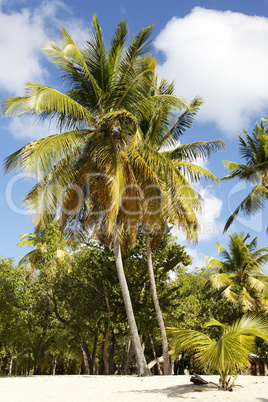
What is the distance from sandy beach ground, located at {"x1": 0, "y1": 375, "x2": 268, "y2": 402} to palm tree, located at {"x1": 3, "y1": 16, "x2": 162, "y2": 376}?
2411 millimetres

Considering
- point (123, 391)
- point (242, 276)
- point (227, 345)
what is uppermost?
point (242, 276)

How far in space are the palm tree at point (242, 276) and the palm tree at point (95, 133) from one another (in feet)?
36.6

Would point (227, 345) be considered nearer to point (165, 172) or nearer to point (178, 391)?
point (178, 391)

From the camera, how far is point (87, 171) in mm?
12531

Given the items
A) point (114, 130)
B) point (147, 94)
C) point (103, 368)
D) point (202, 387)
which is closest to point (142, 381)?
point (202, 387)

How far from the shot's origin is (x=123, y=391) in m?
7.90

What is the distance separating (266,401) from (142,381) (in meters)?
4.16

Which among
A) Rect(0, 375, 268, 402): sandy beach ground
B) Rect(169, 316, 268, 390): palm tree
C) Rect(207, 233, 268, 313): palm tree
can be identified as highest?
Rect(207, 233, 268, 313): palm tree

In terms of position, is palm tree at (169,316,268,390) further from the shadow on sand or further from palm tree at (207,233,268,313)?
palm tree at (207,233,268,313)

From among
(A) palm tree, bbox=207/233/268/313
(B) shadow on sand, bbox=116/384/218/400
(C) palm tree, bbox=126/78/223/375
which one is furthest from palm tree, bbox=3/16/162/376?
(A) palm tree, bbox=207/233/268/313

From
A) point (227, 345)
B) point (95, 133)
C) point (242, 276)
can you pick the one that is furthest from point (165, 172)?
point (242, 276)

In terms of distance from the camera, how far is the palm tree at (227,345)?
6617 millimetres

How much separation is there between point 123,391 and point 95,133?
315 inches

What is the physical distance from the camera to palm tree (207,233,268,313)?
69.4ft
